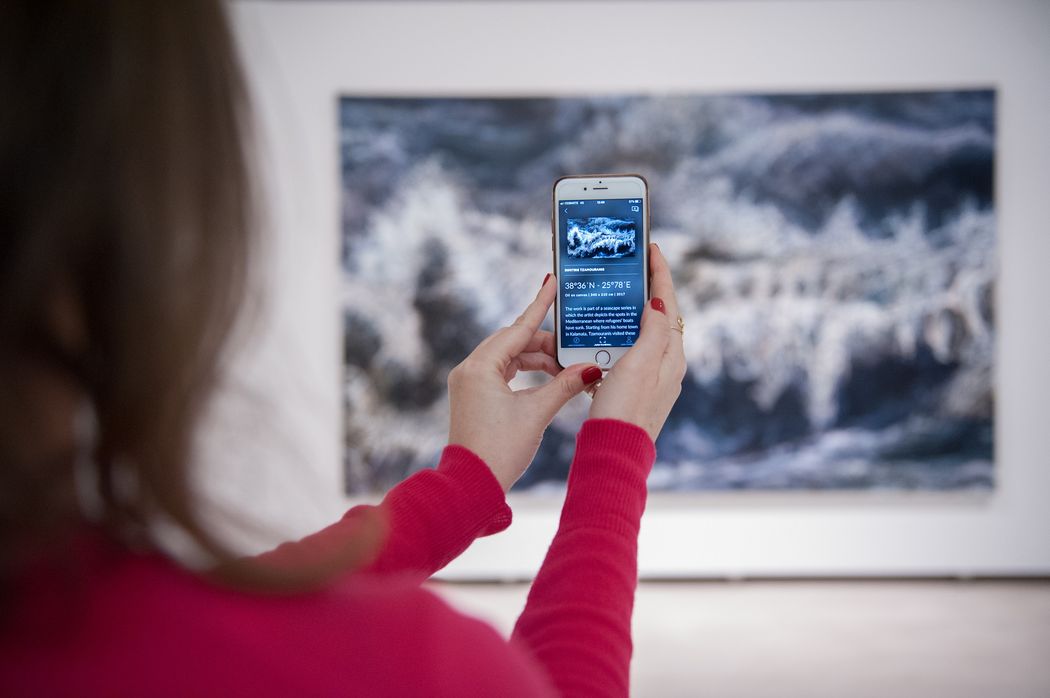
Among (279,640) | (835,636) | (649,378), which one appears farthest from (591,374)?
(835,636)

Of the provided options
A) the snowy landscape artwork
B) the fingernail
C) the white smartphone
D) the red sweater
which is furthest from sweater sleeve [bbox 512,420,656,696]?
the snowy landscape artwork

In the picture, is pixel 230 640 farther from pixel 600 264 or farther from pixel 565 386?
pixel 600 264

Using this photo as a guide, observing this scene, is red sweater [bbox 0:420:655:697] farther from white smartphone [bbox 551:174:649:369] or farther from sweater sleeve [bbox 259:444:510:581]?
white smartphone [bbox 551:174:649:369]

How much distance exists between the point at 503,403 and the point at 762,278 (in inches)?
99.9

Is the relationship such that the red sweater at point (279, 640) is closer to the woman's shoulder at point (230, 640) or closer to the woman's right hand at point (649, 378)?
the woman's shoulder at point (230, 640)

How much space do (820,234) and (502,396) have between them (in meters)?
2.67

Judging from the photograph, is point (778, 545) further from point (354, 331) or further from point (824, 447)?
point (354, 331)

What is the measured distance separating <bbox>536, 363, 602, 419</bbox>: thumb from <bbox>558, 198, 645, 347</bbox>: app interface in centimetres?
22

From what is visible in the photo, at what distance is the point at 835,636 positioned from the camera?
2.58 metres

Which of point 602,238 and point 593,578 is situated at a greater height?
point 602,238

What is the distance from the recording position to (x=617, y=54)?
10.3ft

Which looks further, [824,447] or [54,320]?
[824,447]

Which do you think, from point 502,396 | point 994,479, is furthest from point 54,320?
point 994,479

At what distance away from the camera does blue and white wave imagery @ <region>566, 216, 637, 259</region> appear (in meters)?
1.12
